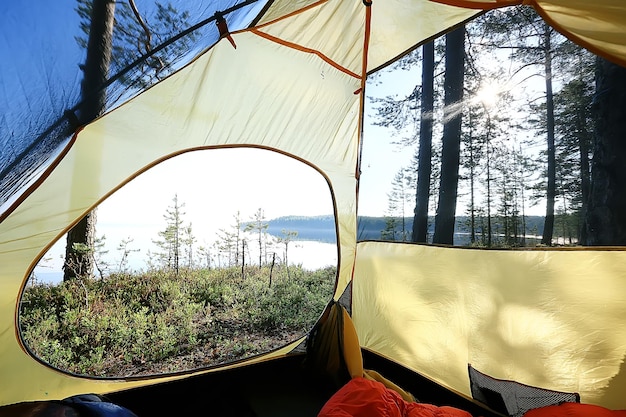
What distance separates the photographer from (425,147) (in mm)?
2080

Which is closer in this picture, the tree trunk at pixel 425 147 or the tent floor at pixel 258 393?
the tent floor at pixel 258 393

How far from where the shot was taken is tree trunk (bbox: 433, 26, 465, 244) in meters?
1.82

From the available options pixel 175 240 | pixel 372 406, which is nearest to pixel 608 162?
pixel 372 406

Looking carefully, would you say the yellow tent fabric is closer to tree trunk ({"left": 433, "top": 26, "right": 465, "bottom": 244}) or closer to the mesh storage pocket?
tree trunk ({"left": 433, "top": 26, "right": 465, "bottom": 244})

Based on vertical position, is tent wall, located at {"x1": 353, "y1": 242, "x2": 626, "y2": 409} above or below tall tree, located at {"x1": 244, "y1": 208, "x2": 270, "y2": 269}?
below

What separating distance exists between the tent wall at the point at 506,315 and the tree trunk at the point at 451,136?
0.22 m

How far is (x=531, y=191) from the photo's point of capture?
1.56 m

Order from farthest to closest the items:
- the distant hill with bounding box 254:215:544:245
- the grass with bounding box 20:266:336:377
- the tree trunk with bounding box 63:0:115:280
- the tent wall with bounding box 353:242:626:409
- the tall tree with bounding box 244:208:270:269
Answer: the tall tree with bounding box 244:208:270:269
the grass with bounding box 20:266:336:377
the distant hill with bounding box 254:215:544:245
the tent wall with bounding box 353:242:626:409
the tree trunk with bounding box 63:0:115:280

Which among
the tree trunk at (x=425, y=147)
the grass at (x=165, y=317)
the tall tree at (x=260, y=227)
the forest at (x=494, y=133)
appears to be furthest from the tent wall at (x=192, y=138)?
the tall tree at (x=260, y=227)

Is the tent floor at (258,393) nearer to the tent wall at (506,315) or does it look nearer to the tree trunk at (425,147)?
the tent wall at (506,315)

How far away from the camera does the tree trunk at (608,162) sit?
118 cm

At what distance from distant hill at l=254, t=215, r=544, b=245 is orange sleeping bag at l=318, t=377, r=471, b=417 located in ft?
2.52

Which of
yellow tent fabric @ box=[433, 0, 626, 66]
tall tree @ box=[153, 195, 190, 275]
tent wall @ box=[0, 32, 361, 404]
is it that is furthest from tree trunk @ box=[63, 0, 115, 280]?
tall tree @ box=[153, 195, 190, 275]

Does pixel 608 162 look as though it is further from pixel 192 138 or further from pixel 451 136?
pixel 192 138
